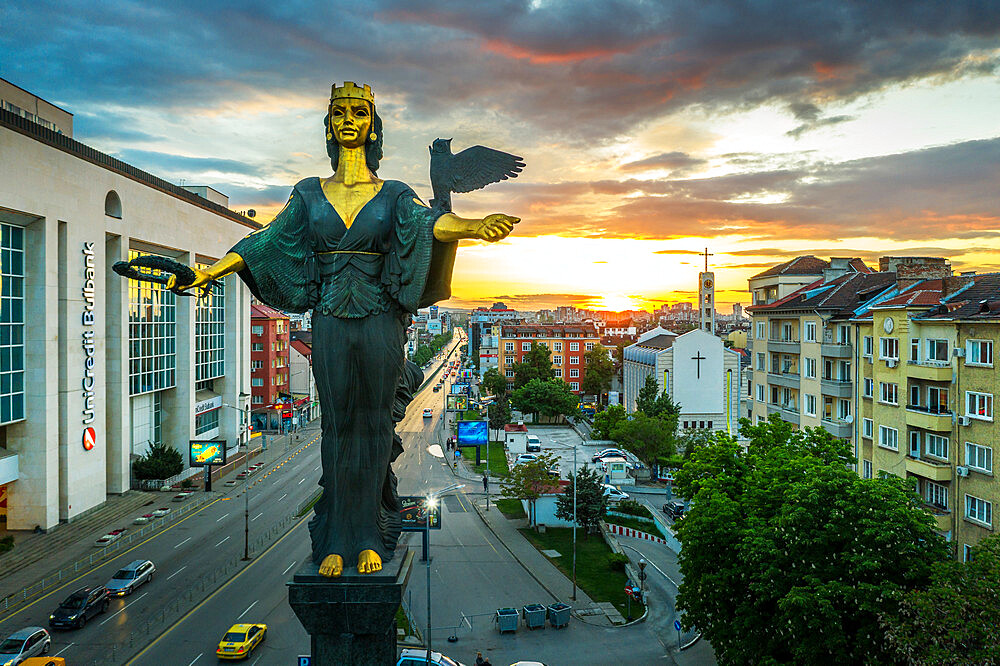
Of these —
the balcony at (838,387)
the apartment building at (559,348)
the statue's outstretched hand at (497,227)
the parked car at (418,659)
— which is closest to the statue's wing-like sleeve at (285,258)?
the statue's outstretched hand at (497,227)

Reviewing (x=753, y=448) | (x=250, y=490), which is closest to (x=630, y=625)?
(x=753, y=448)

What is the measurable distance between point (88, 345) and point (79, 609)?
21.9m

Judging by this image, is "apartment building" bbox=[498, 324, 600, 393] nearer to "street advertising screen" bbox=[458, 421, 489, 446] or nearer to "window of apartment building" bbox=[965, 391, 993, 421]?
"street advertising screen" bbox=[458, 421, 489, 446]

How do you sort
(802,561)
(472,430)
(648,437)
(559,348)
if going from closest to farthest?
(802,561) → (648,437) → (472,430) → (559,348)

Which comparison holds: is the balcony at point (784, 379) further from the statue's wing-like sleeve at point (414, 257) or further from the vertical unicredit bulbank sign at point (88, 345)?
the vertical unicredit bulbank sign at point (88, 345)

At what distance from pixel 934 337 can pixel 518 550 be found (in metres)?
25.9

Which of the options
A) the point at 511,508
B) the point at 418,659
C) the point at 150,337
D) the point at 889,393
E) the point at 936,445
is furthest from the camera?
the point at 150,337

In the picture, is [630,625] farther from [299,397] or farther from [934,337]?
[299,397]

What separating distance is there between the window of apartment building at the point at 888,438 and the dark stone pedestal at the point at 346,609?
101 feet

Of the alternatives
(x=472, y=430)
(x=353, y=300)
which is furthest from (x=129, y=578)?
(x=472, y=430)

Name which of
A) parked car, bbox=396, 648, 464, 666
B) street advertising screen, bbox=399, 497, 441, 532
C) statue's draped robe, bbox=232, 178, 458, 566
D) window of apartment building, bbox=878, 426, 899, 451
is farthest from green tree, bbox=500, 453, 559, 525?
statue's draped robe, bbox=232, 178, 458, 566

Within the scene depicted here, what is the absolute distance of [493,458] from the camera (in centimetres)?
7231

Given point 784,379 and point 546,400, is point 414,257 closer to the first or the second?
point 784,379

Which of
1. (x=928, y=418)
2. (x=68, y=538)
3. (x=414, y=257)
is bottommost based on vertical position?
(x=68, y=538)
